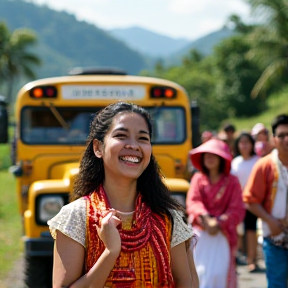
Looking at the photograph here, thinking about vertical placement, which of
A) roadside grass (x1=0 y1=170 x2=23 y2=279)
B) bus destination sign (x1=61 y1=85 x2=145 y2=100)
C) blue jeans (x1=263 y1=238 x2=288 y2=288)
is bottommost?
roadside grass (x1=0 y1=170 x2=23 y2=279)

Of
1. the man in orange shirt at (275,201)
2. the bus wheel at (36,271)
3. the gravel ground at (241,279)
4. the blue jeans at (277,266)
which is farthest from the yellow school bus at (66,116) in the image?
the blue jeans at (277,266)

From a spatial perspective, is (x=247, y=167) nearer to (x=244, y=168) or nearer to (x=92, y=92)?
(x=244, y=168)

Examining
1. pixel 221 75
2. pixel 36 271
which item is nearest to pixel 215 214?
pixel 36 271

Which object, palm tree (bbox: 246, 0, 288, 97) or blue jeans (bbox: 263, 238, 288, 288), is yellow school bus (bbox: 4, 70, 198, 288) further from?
palm tree (bbox: 246, 0, 288, 97)

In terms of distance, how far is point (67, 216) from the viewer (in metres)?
2.85

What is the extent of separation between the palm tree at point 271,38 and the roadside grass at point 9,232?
1001 cm

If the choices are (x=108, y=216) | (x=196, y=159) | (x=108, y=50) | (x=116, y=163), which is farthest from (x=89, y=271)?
(x=108, y=50)

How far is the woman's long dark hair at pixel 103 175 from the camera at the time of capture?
9.93 feet

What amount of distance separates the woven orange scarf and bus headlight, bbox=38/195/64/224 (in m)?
3.73

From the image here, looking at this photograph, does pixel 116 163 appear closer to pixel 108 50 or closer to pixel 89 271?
pixel 89 271

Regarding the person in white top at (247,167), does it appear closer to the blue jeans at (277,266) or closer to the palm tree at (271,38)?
the blue jeans at (277,266)

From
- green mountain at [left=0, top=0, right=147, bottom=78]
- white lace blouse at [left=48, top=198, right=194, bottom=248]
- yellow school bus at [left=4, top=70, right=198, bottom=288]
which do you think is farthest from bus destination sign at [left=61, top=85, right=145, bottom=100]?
green mountain at [left=0, top=0, right=147, bottom=78]

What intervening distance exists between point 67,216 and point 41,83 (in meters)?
4.77

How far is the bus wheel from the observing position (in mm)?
6785
